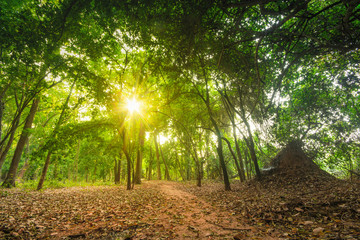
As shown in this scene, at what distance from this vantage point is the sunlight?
11284 mm

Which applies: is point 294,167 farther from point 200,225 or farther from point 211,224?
point 200,225

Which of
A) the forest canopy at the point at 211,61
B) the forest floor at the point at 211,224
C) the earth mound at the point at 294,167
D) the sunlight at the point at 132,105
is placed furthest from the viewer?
the sunlight at the point at 132,105

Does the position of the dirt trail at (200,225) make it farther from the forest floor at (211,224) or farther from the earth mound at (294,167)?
the earth mound at (294,167)

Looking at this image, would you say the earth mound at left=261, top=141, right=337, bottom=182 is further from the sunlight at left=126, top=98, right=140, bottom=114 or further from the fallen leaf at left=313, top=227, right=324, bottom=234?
the sunlight at left=126, top=98, right=140, bottom=114

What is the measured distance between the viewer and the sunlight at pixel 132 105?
11284 millimetres

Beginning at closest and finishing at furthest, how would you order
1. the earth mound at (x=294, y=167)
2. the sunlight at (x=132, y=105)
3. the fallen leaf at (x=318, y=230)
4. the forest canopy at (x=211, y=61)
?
the fallen leaf at (x=318, y=230) < the forest canopy at (x=211, y=61) < the earth mound at (x=294, y=167) < the sunlight at (x=132, y=105)

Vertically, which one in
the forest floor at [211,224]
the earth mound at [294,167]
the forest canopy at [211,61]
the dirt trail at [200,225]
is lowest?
the dirt trail at [200,225]

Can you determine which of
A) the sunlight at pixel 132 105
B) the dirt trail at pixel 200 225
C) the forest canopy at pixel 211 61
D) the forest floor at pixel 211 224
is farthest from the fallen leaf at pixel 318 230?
the sunlight at pixel 132 105

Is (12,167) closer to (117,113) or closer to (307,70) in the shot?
(117,113)

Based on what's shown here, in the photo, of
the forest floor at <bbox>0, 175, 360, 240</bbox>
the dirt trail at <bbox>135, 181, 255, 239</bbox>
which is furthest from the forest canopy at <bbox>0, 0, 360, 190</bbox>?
the dirt trail at <bbox>135, 181, 255, 239</bbox>

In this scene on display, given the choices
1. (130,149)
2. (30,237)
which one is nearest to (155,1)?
(30,237)

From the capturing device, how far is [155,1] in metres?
4.45

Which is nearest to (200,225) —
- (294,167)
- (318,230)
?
(318,230)

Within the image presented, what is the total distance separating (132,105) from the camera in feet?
39.4
